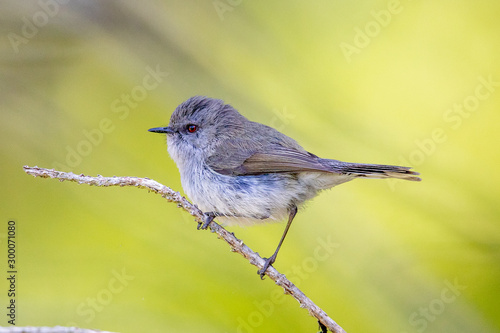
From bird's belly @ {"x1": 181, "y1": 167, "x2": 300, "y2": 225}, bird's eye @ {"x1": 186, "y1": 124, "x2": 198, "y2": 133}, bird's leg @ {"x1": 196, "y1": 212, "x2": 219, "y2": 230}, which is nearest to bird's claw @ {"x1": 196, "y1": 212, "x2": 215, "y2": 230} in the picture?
bird's leg @ {"x1": 196, "y1": 212, "x2": 219, "y2": 230}

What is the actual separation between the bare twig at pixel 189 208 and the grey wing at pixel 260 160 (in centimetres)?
62

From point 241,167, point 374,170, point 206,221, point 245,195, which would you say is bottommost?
point 206,221

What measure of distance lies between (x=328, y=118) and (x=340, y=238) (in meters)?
0.86

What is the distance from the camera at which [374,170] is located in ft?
8.46

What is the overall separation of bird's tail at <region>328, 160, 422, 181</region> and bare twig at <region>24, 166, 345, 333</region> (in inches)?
31.4

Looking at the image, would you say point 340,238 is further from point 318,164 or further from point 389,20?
point 389,20

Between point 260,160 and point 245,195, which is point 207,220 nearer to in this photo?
point 245,195

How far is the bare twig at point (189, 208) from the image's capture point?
1.84m

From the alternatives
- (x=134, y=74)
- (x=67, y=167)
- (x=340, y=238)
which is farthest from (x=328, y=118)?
(x=67, y=167)

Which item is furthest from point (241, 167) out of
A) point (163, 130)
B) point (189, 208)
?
point (189, 208)

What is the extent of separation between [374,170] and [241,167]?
0.83 m

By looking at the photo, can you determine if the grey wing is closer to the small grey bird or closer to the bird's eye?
the small grey bird

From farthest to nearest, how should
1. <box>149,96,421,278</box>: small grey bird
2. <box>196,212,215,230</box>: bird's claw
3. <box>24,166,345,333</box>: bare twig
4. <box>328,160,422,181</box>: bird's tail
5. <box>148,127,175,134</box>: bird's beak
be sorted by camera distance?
<box>148,127,175,134</box>: bird's beak < <box>149,96,421,278</box>: small grey bird < <box>196,212,215,230</box>: bird's claw < <box>328,160,422,181</box>: bird's tail < <box>24,166,345,333</box>: bare twig

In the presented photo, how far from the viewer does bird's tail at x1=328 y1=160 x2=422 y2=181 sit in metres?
2.48
